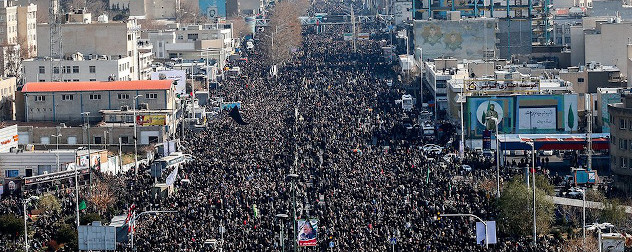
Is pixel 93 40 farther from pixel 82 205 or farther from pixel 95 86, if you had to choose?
pixel 82 205

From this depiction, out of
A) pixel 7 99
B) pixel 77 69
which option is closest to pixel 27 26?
pixel 77 69

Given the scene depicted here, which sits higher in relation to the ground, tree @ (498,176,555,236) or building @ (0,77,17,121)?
building @ (0,77,17,121)

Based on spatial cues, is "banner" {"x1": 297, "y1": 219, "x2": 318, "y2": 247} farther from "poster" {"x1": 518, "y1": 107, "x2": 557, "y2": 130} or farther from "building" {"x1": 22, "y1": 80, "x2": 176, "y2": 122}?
"building" {"x1": 22, "y1": 80, "x2": 176, "y2": 122}

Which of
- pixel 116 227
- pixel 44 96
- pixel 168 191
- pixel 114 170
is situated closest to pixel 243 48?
pixel 44 96

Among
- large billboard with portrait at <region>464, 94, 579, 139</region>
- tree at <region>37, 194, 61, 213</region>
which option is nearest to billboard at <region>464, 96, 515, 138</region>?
large billboard with portrait at <region>464, 94, 579, 139</region>

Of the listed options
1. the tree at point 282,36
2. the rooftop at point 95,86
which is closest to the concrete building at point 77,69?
the rooftop at point 95,86

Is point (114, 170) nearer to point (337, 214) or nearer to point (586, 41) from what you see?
point (337, 214)

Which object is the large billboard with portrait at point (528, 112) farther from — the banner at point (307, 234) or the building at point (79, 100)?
the banner at point (307, 234)
